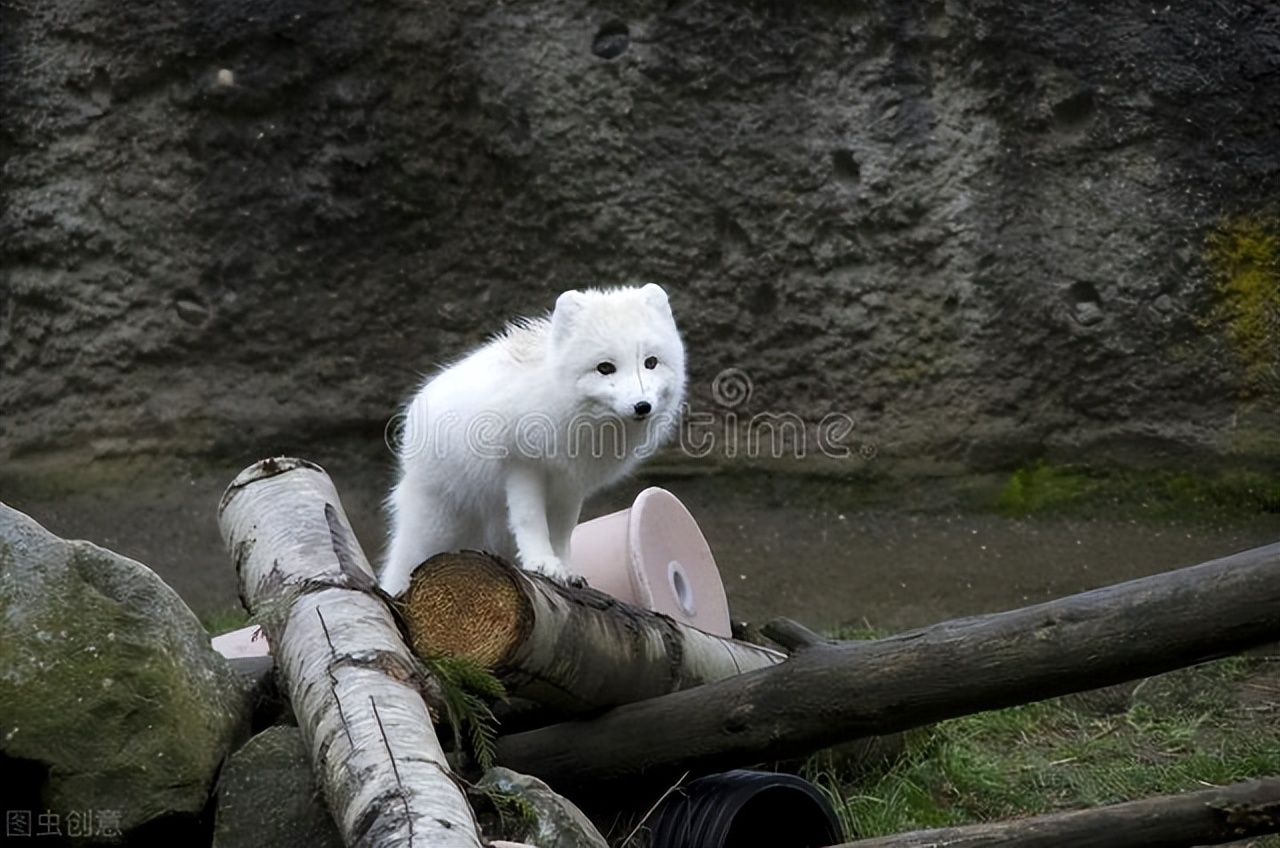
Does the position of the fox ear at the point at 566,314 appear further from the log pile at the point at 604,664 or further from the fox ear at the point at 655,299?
the log pile at the point at 604,664

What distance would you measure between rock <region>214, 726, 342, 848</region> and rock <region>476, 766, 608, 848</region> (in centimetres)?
34

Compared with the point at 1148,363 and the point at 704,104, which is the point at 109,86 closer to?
the point at 704,104

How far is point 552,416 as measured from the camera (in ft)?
14.6

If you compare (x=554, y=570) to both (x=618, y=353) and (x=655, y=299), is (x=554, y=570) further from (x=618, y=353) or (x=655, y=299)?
(x=655, y=299)

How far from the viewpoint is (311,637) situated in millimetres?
3623

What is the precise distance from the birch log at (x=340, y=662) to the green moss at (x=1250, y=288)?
4598 mm

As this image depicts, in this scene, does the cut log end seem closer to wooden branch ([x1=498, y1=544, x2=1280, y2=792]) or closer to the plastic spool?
wooden branch ([x1=498, y1=544, x2=1280, y2=792])

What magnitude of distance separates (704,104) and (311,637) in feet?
15.2

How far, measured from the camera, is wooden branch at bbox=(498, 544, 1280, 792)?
3.33 m

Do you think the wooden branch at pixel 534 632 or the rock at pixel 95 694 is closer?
the rock at pixel 95 694

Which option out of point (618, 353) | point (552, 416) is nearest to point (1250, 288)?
point (618, 353)

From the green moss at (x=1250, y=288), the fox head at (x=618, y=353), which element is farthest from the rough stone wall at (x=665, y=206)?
the fox head at (x=618, y=353)

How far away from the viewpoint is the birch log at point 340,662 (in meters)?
2.99

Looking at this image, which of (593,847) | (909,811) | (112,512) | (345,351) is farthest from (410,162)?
(593,847)
